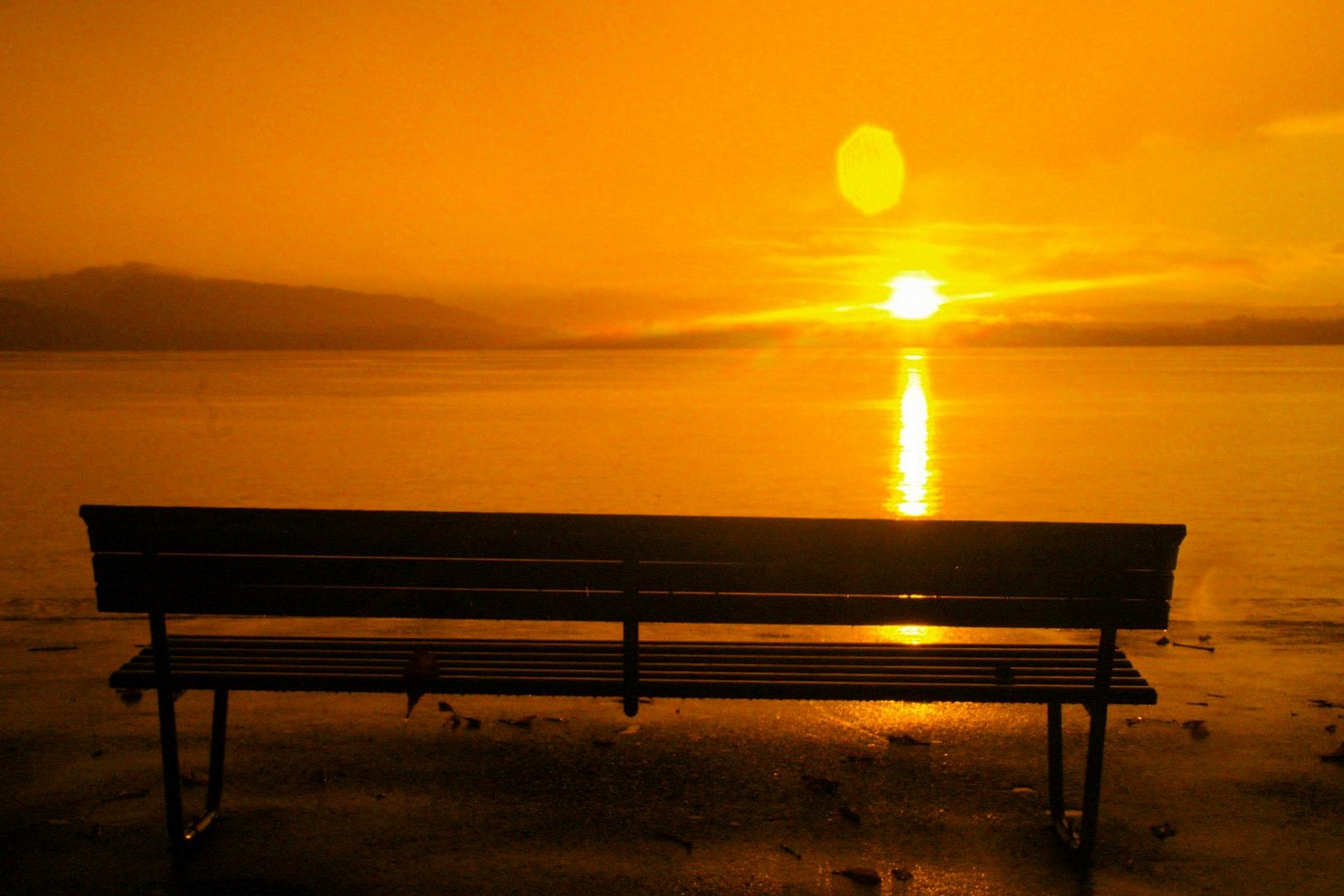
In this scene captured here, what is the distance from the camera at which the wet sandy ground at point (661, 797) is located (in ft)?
13.1

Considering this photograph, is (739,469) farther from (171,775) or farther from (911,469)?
(171,775)

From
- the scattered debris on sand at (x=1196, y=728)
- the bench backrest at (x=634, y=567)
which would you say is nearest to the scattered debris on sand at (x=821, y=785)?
the bench backrest at (x=634, y=567)

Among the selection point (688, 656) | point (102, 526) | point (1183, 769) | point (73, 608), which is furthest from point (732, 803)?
point (73, 608)

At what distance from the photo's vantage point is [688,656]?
4535 millimetres

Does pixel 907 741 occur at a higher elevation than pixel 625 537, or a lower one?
lower

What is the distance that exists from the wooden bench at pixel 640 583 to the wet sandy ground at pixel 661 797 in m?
0.31

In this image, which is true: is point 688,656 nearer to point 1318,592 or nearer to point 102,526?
point 102,526

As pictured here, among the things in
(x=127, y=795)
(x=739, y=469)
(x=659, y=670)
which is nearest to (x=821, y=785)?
(x=659, y=670)

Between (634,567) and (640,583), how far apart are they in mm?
57

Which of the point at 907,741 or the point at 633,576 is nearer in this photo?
the point at 633,576

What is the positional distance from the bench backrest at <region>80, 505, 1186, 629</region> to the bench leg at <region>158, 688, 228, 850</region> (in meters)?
0.38

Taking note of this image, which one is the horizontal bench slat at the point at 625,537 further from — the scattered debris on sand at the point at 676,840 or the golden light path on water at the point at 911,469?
the golden light path on water at the point at 911,469

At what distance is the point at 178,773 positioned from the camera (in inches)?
167

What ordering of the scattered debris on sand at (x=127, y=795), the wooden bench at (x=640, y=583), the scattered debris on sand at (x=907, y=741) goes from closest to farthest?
the wooden bench at (x=640, y=583), the scattered debris on sand at (x=127, y=795), the scattered debris on sand at (x=907, y=741)
